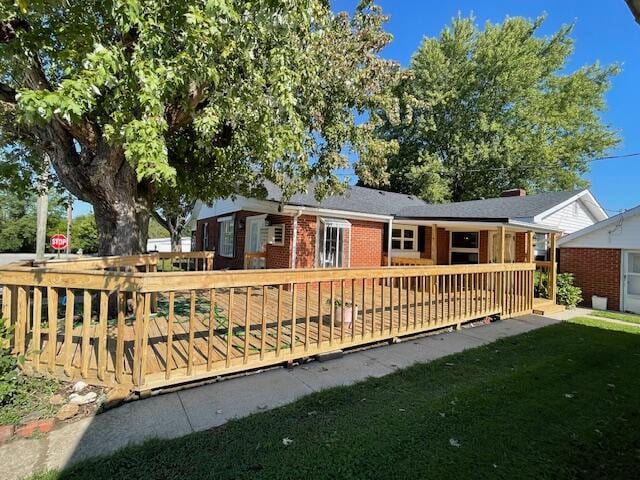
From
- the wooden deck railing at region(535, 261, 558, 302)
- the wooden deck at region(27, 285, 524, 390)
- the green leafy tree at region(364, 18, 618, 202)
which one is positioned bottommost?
the wooden deck at region(27, 285, 524, 390)

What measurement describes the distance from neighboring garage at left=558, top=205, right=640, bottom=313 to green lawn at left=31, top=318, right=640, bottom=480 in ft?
28.0

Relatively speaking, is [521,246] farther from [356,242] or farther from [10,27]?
[10,27]

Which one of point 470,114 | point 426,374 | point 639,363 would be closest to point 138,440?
point 426,374

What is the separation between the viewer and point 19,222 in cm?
3931

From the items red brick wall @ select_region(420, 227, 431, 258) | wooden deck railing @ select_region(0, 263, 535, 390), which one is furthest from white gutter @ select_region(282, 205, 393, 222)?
wooden deck railing @ select_region(0, 263, 535, 390)

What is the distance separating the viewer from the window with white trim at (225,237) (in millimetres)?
14143

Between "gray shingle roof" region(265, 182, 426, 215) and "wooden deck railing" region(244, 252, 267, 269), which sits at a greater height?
"gray shingle roof" region(265, 182, 426, 215)

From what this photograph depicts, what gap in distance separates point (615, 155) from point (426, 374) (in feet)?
86.6

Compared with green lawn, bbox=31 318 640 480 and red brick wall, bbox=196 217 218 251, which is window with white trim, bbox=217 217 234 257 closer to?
red brick wall, bbox=196 217 218 251

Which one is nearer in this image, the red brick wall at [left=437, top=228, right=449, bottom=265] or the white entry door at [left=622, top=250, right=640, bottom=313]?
the white entry door at [left=622, top=250, right=640, bottom=313]

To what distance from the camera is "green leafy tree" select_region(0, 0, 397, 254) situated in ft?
13.1

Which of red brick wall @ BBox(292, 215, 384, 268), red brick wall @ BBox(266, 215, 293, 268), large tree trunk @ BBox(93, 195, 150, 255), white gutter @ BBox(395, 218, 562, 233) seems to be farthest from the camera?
red brick wall @ BBox(292, 215, 384, 268)

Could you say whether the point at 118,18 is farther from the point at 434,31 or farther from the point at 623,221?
the point at 434,31

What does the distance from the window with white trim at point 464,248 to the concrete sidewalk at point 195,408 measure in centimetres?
852
